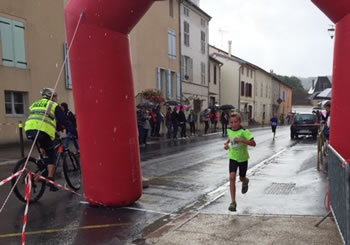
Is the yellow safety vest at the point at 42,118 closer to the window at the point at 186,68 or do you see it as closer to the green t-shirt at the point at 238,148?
the green t-shirt at the point at 238,148

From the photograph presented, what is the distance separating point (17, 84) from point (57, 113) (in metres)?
10.7

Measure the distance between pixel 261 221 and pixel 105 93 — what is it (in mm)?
2901

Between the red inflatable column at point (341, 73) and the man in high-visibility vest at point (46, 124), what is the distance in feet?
14.1

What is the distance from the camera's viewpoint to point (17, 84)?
50.8 feet

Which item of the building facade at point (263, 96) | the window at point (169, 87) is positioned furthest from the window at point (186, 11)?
the building facade at point (263, 96)

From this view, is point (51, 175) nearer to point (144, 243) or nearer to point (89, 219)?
point (89, 219)

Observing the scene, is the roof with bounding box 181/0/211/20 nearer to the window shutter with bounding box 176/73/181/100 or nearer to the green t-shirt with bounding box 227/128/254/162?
the window shutter with bounding box 176/73/181/100

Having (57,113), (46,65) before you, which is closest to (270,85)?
(46,65)

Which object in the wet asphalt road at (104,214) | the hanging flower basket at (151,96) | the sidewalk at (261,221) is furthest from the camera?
the hanging flower basket at (151,96)

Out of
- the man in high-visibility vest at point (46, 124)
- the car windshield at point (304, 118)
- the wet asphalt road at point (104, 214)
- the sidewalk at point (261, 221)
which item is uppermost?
the man in high-visibility vest at point (46, 124)

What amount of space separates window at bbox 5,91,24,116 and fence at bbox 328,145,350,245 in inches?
564

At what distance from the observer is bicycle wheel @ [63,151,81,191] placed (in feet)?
22.3

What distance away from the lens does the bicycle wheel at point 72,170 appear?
267 inches

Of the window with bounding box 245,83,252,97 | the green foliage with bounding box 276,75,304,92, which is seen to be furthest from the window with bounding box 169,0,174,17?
the green foliage with bounding box 276,75,304,92
